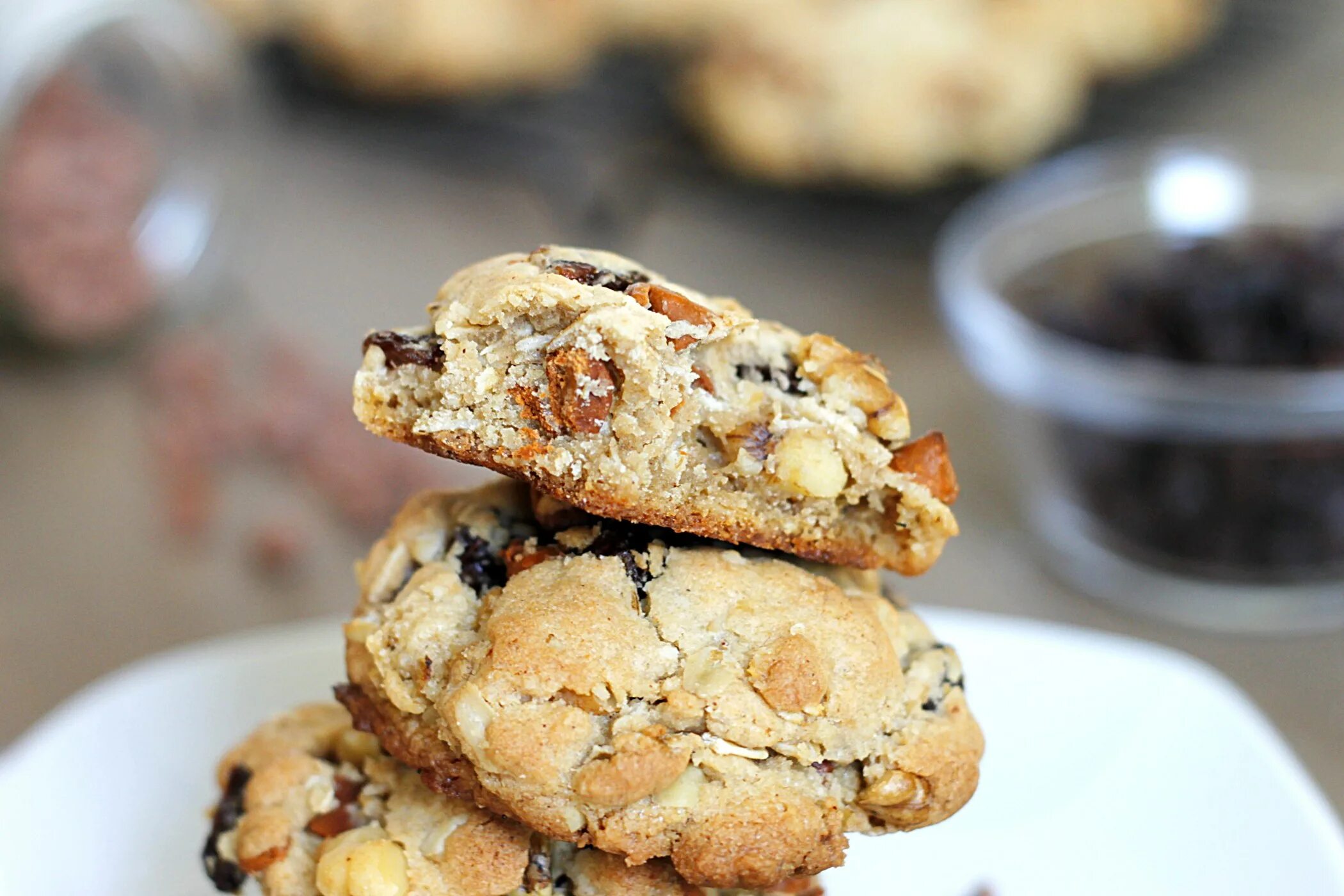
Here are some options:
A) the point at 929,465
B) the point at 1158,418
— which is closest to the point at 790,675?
the point at 929,465

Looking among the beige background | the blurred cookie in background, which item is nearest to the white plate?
the beige background

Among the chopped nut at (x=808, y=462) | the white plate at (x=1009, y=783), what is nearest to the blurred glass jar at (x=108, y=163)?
the white plate at (x=1009, y=783)

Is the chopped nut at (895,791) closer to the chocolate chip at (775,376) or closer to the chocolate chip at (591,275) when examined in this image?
the chocolate chip at (775,376)

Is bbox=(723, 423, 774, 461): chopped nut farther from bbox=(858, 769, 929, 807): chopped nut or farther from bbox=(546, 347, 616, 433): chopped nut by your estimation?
bbox=(858, 769, 929, 807): chopped nut

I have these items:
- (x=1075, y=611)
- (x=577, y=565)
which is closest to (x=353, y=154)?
(x=1075, y=611)

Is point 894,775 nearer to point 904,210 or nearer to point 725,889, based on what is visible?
point 725,889

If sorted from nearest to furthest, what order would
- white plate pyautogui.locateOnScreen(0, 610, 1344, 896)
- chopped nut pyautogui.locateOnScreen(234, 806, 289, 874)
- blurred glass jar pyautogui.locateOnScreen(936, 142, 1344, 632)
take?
chopped nut pyautogui.locateOnScreen(234, 806, 289, 874)
white plate pyautogui.locateOnScreen(0, 610, 1344, 896)
blurred glass jar pyautogui.locateOnScreen(936, 142, 1344, 632)
